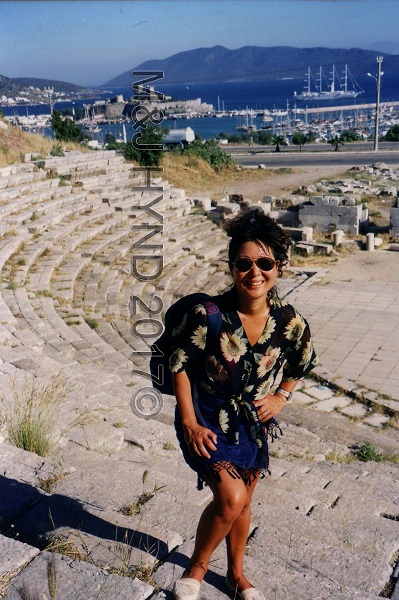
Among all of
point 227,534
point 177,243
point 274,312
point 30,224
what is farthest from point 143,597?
point 177,243

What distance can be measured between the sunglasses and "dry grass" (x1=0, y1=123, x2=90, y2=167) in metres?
14.7

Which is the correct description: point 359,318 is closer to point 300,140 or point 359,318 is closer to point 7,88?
point 300,140

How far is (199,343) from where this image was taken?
2645 millimetres

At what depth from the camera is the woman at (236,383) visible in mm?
2596

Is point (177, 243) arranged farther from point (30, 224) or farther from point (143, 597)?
point (143, 597)

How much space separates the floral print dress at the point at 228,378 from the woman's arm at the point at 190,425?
3cm

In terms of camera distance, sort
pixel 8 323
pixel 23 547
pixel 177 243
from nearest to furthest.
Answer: pixel 23 547 < pixel 8 323 < pixel 177 243

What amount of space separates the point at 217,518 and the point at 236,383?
554 mm

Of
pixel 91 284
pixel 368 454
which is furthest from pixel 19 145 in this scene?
pixel 368 454

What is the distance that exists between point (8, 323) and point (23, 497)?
494 centimetres

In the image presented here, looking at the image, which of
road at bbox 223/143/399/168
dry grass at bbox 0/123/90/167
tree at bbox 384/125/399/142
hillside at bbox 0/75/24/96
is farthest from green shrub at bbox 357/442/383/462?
hillside at bbox 0/75/24/96

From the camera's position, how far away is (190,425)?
2629 mm

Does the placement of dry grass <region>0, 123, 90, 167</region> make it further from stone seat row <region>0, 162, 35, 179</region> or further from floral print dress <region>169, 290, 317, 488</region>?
floral print dress <region>169, 290, 317, 488</region>

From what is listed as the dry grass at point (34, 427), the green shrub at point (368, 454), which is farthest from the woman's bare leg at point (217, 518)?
the green shrub at point (368, 454)
